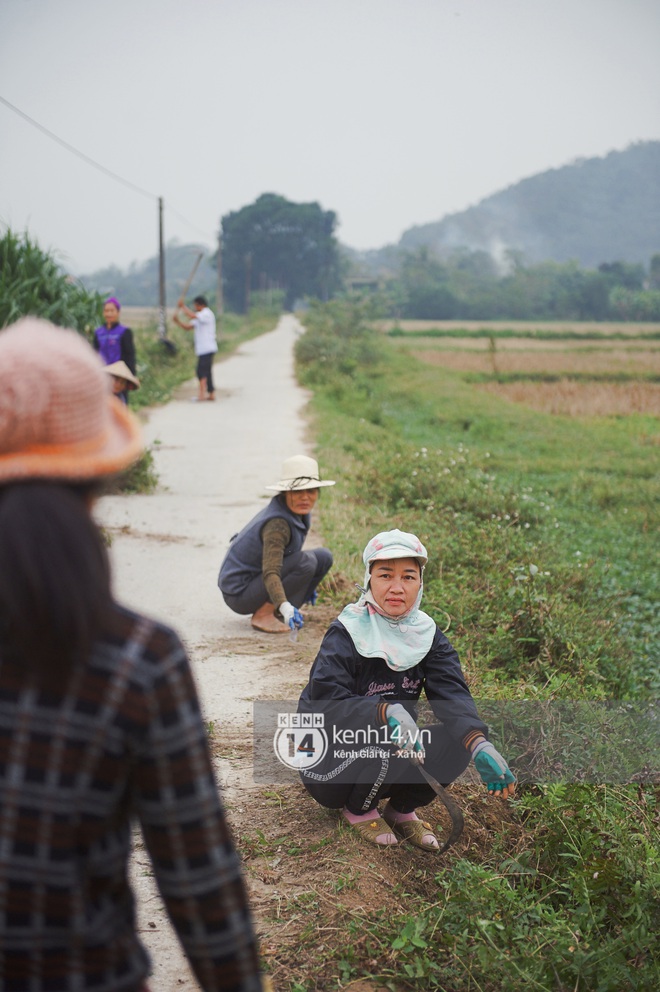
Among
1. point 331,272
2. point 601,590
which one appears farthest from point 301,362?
point 331,272

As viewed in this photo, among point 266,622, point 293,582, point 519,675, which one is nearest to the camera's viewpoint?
point 519,675

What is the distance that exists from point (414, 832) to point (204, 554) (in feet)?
12.6

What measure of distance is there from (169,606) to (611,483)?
22.4ft

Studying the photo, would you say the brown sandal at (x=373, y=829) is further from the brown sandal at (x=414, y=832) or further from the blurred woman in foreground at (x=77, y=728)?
the blurred woman in foreground at (x=77, y=728)

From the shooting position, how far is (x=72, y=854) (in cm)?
117

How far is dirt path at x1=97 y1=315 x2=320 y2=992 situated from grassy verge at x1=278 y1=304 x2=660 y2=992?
20.6 inches

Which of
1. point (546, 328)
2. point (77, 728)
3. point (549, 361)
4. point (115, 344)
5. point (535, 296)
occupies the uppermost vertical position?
point (535, 296)

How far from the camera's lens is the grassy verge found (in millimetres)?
2629

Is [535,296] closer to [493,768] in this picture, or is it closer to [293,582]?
[293,582]

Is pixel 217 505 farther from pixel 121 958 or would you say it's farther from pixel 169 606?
pixel 121 958

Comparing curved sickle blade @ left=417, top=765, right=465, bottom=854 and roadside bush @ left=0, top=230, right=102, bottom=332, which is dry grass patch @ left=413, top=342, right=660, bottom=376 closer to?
roadside bush @ left=0, top=230, right=102, bottom=332

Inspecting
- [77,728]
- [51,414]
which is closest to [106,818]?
[77,728]

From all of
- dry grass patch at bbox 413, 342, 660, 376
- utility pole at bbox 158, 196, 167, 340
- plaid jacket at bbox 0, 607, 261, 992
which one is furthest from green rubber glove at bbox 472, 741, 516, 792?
dry grass patch at bbox 413, 342, 660, 376

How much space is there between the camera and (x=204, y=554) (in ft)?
22.3
